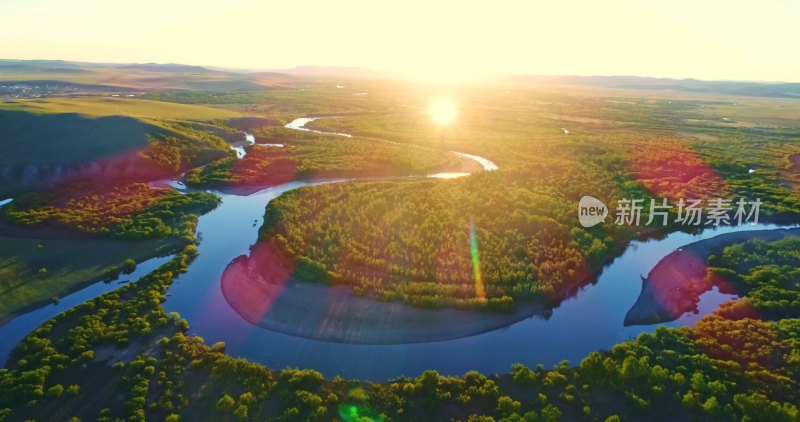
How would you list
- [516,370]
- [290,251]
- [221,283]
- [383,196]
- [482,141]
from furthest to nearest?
1. [482,141]
2. [383,196]
3. [290,251]
4. [221,283]
5. [516,370]

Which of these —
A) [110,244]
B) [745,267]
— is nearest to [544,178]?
[745,267]

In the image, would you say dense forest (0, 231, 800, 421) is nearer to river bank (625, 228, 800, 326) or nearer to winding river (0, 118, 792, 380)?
winding river (0, 118, 792, 380)

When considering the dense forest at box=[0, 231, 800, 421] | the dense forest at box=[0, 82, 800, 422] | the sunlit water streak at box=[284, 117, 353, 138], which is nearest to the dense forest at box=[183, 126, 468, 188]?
the dense forest at box=[0, 82, 800, 422]

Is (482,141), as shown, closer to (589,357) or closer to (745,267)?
(745,267)

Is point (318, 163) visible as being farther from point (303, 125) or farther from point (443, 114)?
point (443, 114)

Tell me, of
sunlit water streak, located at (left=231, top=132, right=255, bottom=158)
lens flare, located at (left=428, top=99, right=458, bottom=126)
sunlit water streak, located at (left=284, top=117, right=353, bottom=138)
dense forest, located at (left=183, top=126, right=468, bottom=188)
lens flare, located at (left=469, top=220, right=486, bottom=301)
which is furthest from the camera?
lens flare, located at (left=428, top=99, right=458, bottom=126)
